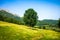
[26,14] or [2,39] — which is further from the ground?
[26,14]

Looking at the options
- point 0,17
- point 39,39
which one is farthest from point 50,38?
point 0,17

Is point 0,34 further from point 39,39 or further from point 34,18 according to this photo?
point 34,18

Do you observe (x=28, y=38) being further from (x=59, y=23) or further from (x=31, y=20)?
(x=31, y=20)

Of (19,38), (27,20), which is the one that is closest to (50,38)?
(19,38)

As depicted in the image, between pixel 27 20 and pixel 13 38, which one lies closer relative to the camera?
pixel 13 38

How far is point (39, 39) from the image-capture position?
779 inches

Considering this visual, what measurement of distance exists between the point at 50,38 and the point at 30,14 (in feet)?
108

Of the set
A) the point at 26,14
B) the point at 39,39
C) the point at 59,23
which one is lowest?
the point at 39,39

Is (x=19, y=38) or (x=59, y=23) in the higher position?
(x=59, y=23)

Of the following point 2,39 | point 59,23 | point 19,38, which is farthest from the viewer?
point 59,23

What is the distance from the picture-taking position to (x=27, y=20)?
50.5m

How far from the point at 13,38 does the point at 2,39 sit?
2.03m

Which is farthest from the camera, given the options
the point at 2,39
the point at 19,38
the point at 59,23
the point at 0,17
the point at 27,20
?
the point at 27,20

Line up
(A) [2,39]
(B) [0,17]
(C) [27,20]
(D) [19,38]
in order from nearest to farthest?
(A) [2,39] < (D) [19,38] < (B) [0,17] < (C) [27,20]
